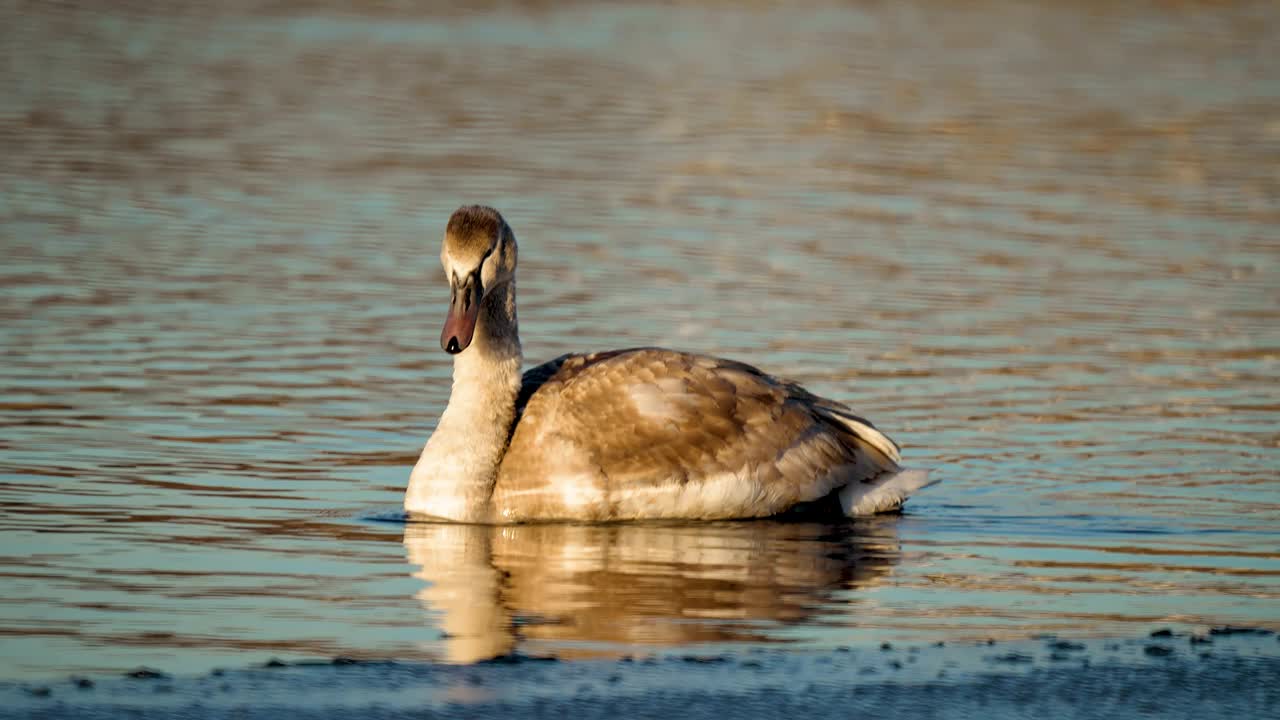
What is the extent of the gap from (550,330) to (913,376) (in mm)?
2985

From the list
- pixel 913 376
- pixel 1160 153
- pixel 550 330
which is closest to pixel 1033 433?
pixel 913 376

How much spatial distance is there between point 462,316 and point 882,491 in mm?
2295

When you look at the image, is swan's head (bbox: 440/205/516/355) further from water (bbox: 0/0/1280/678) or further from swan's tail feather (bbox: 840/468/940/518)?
swan's tail feather (bbox: 840/468/940/518)

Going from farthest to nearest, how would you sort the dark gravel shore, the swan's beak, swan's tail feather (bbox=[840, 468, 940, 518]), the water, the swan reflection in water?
swan's tail feather (bbox=[840, 468, 940, 518]), the swan's beak, the water, the swan reflection in water, the dark gravel shore

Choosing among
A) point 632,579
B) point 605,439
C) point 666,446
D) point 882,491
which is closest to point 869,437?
point 882,491

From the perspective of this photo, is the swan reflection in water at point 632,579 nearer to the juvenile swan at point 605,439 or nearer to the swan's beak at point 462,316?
the juvenile swan at point 605,439

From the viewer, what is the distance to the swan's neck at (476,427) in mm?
11281

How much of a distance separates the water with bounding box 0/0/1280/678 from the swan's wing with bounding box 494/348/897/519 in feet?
0.85

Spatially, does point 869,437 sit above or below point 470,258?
below

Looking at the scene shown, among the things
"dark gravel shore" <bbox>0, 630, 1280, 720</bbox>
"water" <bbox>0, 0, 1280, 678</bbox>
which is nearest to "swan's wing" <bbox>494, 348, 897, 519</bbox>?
"water" <bbox>0, 0, 1280, 678</bbox>

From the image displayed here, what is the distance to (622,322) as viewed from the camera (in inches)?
677

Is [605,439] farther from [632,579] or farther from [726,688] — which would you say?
[726,688]

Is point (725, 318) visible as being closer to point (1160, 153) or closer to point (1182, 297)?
point (1182, 297)

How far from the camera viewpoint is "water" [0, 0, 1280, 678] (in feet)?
30.9
